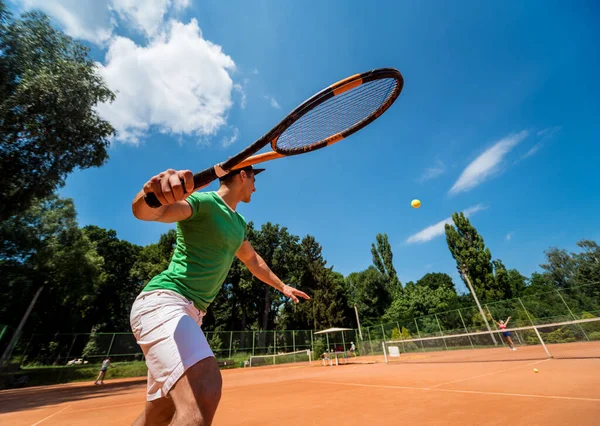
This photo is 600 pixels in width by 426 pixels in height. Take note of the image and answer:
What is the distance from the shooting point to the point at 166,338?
1.35 meters

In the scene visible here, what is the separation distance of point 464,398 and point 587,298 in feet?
61.4

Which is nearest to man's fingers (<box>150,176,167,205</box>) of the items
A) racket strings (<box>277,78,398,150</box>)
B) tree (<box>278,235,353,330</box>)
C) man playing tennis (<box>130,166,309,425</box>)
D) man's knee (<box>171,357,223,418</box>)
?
man playing tennis (<box>130,166,309,425</box>)

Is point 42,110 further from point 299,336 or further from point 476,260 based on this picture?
point 476,260

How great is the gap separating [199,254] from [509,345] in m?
20.4

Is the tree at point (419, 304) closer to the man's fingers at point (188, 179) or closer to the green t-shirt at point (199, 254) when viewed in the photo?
the green t-shirt at point (199, 254)

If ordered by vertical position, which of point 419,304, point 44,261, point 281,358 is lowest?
point 281,358

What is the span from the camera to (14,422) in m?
5.22

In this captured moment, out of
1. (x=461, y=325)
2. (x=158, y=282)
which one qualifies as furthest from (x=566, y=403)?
(x=461, y=325)

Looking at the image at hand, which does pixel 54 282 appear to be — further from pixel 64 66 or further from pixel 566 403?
pixel 566 403

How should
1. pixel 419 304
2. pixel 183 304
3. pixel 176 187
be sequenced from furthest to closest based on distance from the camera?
pixel 419 304, pixel 183 304, pixel 176 187

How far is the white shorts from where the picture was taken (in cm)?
129

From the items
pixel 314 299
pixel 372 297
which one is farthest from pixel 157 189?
pixel 372 297

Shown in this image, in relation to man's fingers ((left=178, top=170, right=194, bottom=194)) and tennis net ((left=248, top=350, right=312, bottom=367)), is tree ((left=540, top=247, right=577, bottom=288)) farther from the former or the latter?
man's fingers ((left=178, top=170, right=194, bottom=194))

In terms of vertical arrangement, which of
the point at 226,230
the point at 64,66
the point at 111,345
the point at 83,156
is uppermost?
the point at 64,66
